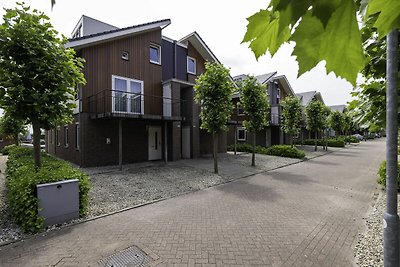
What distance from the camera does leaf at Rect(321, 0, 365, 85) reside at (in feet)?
2.20

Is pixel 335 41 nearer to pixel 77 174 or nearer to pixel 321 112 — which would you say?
pixel 77 174

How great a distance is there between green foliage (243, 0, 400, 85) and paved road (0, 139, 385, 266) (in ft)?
13.4

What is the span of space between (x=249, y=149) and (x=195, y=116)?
24.7 feet

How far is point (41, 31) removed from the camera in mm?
6129

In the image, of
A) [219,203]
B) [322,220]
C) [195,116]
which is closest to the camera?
[322,220]

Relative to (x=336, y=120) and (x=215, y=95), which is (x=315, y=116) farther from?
(x=215, y=95)

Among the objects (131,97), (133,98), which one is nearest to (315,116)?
(133,98)

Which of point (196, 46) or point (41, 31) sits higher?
point (196, 46)

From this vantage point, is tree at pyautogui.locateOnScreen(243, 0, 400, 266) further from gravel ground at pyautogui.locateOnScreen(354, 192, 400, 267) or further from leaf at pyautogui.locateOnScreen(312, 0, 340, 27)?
gravel ground at pyautogui.locateOnScreen(354, 192, 400, 267)

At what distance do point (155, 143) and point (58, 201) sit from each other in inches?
430

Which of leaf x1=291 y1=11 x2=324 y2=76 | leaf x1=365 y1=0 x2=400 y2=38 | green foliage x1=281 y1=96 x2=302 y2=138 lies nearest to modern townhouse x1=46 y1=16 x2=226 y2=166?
green foliage x1=281 y1=96 x2=302 y2=138

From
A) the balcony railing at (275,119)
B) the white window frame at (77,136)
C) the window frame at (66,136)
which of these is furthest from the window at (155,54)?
the balcony railing at (275,119)

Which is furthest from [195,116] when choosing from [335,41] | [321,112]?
[335,41]

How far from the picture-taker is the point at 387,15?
2.21 ft
